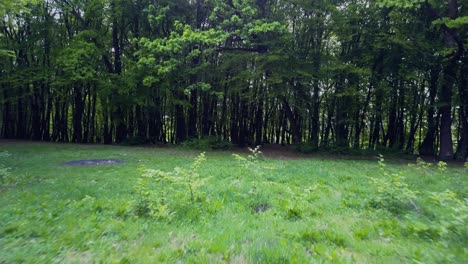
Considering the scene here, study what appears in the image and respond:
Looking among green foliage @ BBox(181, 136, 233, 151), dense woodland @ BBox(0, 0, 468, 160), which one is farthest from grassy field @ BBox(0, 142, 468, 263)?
green foliage @ BBox(181, 136, 233, 151)

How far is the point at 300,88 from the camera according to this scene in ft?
63.9

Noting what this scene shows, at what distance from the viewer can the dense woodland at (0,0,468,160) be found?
17.7 meters

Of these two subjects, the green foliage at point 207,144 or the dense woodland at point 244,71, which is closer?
the dense woodland at point 244,71

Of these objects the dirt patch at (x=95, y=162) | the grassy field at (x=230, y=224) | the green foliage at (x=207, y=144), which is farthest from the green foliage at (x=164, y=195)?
the green foliage at (x=207, y=144)

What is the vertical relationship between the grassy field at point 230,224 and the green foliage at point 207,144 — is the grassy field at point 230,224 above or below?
below

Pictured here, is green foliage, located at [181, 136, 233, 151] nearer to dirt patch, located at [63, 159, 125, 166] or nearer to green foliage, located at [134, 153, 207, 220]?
dirt patch, located at [63, 159, 125, 166]

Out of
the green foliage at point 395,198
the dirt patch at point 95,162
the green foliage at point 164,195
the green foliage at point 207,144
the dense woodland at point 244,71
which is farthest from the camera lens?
the green foliage at point 207,144

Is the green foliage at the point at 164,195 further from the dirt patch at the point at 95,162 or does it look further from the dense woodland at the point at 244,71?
the dense woodland at the point at 244,71

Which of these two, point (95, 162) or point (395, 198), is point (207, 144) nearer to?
point (95, 162)

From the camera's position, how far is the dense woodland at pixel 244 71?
17.7 metres

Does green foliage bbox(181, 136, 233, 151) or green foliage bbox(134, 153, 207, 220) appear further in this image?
green foliage bbox(181, 136, 233, 151)

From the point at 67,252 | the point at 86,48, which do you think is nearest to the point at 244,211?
the point at 67,252

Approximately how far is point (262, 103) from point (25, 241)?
2123cm

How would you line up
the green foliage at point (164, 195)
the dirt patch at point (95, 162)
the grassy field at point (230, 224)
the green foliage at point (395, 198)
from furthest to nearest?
the dirt patch at point (95, 162), the green foliage at point (395, 198), the green foliage at point (164, 195), the grassy field at point (230, 224)
